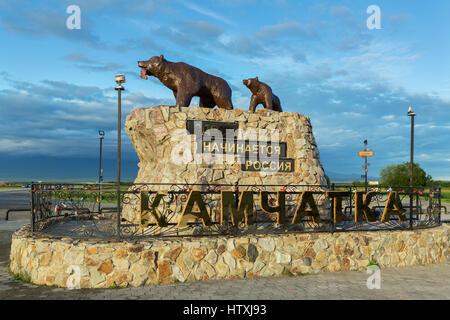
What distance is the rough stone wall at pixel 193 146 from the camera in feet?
30.8

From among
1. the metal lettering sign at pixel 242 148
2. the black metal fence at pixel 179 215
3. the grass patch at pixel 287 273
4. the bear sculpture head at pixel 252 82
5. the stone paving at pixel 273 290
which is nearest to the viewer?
the stone paving at pixel 273 290

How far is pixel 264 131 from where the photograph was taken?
10.2m

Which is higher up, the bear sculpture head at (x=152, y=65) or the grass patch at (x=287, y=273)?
the bear sculpture head at (x=152, y=65)

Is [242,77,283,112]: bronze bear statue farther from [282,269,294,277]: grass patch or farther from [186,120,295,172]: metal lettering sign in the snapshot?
[282,269,294,277]: grass patch

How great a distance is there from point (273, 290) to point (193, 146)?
4.28 m

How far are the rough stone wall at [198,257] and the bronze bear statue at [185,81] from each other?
4384 millimetres

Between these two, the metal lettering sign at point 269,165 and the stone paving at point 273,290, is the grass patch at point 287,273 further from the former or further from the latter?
the metal lettering sign at point 269,165

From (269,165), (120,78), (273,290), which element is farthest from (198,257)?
(120,78)

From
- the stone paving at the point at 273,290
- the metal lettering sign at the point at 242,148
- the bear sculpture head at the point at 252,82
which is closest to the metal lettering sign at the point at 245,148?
the metal lettering sign at the point at 242,148

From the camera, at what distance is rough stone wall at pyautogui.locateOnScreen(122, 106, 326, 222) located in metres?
9.40

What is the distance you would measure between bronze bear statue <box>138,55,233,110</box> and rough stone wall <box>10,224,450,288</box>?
4.38 m

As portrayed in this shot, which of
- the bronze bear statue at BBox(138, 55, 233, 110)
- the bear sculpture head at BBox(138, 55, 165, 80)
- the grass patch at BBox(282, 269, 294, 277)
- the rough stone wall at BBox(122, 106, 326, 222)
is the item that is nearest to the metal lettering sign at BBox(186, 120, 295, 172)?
the rough stone wall at BBox(122, 106, 326, 222)

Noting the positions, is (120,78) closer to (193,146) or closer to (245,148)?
(193,146)

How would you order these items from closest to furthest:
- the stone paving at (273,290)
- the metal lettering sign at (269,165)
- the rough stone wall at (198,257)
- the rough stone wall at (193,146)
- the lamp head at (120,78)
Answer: the stone paving at (273,290), the rough stone wall at (198,257), the lamp head at (120,78), the rough stone wall at (193,146), the metal lettering sign at (269,165)
